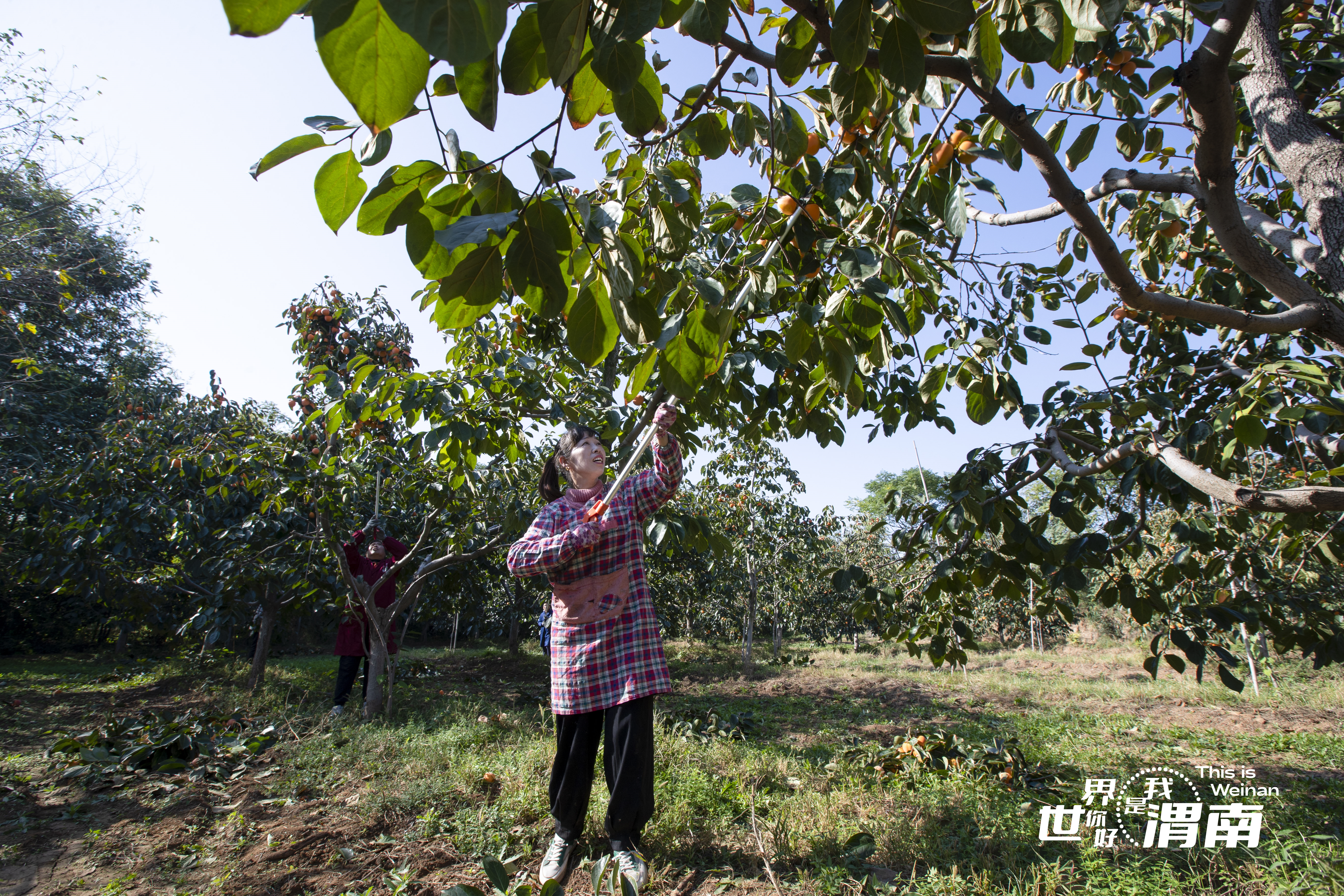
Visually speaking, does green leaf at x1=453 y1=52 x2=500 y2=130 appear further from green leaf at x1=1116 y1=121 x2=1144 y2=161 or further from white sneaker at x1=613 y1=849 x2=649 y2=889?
green leaf at x1=1116 y1=121 x2=1144 y2=161

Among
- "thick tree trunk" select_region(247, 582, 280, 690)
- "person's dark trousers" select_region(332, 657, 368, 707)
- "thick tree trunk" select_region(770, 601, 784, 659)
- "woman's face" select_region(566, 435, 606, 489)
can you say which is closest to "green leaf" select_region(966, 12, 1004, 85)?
"woman's face" select_region(566, 435, 606, 489)

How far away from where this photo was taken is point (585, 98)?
88cm

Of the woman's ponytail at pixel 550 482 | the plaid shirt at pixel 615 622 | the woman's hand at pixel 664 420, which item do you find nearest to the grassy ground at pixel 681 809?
the plaid shirt at pixel 615 622

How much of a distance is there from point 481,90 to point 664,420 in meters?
1.24

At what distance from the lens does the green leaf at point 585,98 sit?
868 mm

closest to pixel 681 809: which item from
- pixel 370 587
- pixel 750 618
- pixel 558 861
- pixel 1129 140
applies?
pixel 558 861

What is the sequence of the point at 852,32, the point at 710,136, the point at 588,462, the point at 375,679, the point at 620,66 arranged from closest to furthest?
the point at 620,66, the point at 852,32, the point at 710,136, the point at 588,462, the point at 375,679

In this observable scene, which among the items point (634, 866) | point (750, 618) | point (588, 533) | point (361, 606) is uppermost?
point (588, 533)

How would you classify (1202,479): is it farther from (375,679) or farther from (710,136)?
(375,679)

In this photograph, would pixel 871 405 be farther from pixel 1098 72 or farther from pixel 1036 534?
pixel 1098 72

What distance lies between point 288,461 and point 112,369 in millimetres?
10994

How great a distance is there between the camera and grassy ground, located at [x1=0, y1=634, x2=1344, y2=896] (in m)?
2.05

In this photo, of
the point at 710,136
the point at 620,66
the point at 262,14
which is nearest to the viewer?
the point at 262,14

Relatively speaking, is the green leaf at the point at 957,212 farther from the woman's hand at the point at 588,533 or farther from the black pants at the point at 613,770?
the black pants at the point at 613,770
